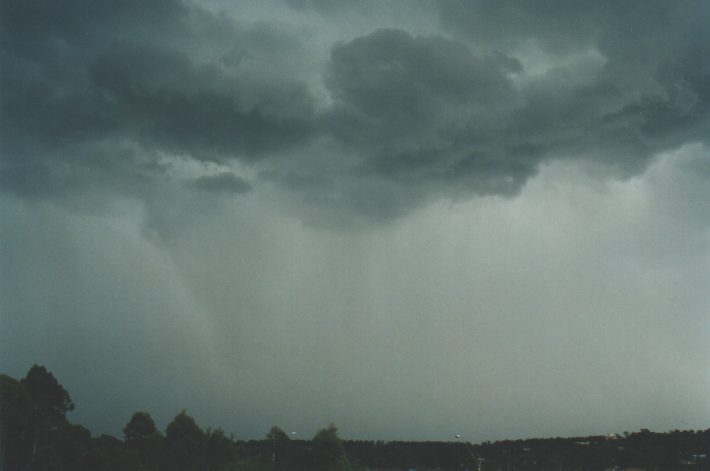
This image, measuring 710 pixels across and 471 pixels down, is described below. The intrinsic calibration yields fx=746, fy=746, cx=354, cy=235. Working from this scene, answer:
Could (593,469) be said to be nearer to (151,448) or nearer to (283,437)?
(283,437)

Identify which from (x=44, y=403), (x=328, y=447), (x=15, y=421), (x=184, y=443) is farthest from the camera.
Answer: (x=328, y=447)

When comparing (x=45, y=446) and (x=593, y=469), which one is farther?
(x=593, y=469)

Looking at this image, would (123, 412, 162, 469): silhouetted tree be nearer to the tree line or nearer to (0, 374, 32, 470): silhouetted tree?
the tree line

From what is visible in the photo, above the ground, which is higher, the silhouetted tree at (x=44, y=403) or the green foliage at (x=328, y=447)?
the silhouetted tree at (x=44, y=403)

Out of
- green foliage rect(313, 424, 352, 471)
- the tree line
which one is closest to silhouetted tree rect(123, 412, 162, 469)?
the tree line

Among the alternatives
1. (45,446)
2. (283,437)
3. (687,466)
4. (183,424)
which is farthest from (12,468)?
(687,466)

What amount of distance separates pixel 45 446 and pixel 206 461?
3519 centimetres

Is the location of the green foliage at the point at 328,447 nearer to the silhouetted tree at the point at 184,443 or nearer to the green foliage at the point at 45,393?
the silhouetted tree at the point at 184,443

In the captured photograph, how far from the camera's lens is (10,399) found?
79688 mm

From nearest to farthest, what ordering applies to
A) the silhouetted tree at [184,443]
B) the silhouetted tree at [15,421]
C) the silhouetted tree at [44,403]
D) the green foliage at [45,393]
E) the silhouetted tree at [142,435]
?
the silhouetted tree at [15,421]
the silhouetted tree at [44,403]
the green foliage at [45,393]
the silhouetted tree at [184,443]
the silhouetted tree at [142,435]

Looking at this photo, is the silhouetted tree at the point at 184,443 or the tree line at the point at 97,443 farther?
the silhouetted tree at the point at 184,443

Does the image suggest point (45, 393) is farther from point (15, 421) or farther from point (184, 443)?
point (184, 443)

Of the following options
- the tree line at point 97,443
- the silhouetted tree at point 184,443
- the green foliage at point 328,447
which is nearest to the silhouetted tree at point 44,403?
the tree line at point 97,443

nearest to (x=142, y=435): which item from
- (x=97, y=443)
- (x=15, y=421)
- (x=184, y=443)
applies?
(x=184, y=443)
